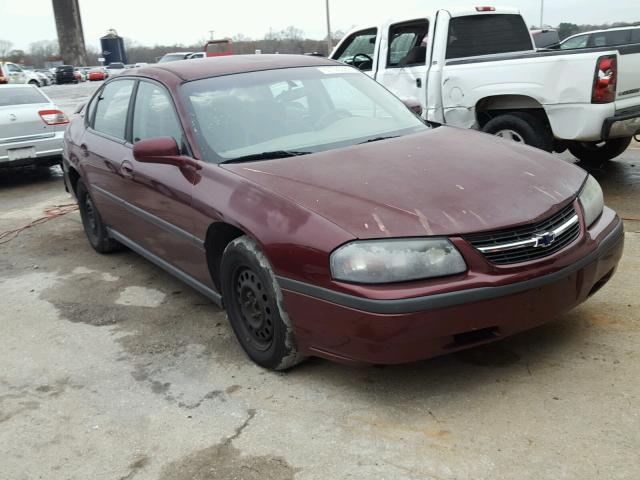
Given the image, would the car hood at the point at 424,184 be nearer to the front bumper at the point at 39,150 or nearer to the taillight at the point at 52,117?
the front bumper at the point at 39,150

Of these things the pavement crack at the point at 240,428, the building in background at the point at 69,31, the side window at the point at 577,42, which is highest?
the building in background at the point at 69,31

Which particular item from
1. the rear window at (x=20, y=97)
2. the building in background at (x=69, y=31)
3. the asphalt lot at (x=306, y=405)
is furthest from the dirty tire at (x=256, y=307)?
the building in background at (x=69, y=31)

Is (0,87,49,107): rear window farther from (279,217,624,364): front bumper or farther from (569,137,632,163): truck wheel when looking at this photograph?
(279,217,624,364): front bumper

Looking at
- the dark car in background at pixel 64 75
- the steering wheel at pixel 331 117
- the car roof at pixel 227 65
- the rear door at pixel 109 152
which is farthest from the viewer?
the dark car in background at pixel 64 75

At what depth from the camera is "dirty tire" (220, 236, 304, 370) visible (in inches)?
124

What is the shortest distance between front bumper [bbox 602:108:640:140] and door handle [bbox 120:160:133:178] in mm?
4069

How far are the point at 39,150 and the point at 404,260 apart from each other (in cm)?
784

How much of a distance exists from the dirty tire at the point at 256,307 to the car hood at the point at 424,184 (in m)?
0.37

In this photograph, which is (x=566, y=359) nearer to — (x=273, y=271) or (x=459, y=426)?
(x=459, y=426)

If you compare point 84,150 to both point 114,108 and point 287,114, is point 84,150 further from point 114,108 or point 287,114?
point 287,114

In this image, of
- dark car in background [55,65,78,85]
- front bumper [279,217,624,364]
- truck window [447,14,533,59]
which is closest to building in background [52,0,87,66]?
dark car in background [55,65,78,85]

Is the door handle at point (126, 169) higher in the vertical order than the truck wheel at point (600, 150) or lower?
higher

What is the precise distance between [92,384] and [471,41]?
583 centimetres

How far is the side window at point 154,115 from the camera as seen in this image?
13.3ft
